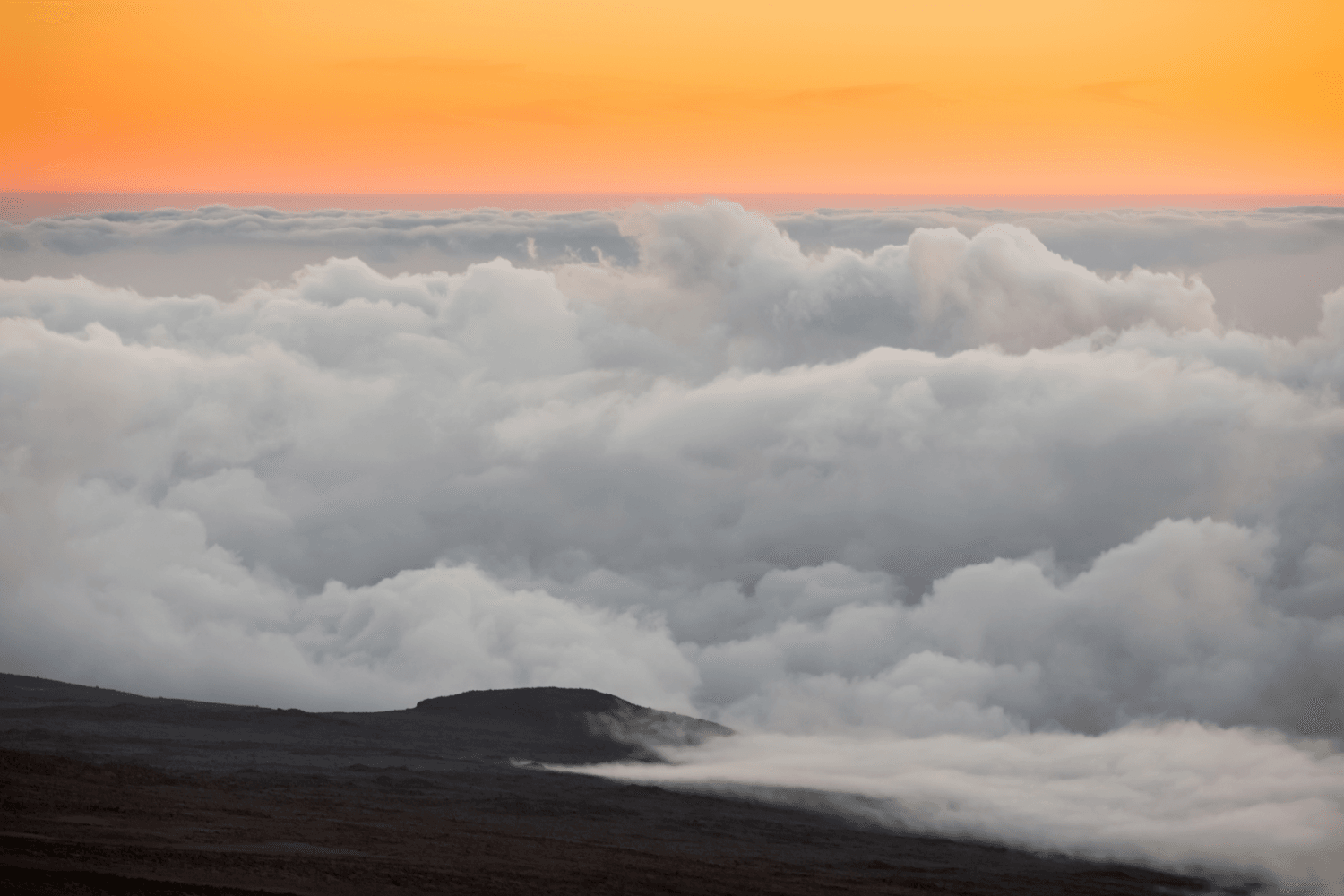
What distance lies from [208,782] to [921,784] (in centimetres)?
9442

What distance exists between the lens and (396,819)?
72.1m

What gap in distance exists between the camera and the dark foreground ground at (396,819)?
51531 millimetres

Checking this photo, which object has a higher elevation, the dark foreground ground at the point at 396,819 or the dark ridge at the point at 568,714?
the dark ridge at the point at 568,714

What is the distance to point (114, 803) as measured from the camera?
6244 centimetres

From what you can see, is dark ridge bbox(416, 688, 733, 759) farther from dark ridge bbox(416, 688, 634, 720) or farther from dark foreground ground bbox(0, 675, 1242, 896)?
dark foreground ground bbox(0, 675, 1242, 896)

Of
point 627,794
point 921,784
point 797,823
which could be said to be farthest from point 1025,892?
point 921,784

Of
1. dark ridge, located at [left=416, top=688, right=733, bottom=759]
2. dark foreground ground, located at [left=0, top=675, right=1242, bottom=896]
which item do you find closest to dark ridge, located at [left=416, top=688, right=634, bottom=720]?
dark ridge, located at [left=416, top=688, right=733, bottom=759]

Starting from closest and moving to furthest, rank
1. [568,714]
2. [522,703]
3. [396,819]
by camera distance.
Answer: [396,819], [568,714], [522,703]

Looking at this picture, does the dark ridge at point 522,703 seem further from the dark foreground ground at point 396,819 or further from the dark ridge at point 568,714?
the dark foreground ground at point 396,819

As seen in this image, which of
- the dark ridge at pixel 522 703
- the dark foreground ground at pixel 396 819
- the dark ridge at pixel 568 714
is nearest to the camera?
the dark foreground ground at pixel 396 819

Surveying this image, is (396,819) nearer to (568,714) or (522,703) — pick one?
(568,714)

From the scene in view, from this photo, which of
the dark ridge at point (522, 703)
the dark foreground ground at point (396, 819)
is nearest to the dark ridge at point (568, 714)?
the dark ridge at point (522, 703)

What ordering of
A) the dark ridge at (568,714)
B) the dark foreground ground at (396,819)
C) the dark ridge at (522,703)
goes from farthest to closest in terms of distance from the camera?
the dark ridge at (522,703) < the dark ridge at (568,714) < the dark foreground ground at (396,819)

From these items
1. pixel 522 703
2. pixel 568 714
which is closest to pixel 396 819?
pixel 568 714
